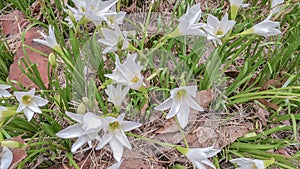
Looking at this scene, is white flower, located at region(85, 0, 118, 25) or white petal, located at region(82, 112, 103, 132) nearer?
white petal, located at region(82, 112, 103, 132)

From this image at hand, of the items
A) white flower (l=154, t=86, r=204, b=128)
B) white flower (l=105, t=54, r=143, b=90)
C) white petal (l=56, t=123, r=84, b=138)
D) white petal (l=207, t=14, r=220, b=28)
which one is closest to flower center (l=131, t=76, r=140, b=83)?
white flower (l=105, t=54, r=143, b=90)

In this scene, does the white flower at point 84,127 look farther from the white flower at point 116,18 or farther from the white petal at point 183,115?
the white flower at point 116,18

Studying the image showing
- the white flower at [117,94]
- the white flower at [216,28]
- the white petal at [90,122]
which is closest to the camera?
the white petal at [90,122]

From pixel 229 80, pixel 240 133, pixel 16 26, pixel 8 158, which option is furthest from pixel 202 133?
pixel 16 26

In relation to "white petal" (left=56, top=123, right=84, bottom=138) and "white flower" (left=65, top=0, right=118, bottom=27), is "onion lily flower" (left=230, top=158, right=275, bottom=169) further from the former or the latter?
"white flower" (left=65, top=0, right=118, bottom=27)

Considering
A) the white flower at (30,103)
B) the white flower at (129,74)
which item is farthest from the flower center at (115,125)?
the white flower at (30,103)

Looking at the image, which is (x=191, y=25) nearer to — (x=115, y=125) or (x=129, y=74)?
(x=129, y=74)
